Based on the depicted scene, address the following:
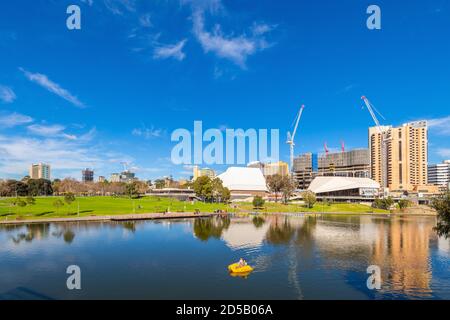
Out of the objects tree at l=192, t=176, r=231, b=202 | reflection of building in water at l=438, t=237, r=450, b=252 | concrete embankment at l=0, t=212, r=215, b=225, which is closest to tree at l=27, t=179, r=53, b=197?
tree at l=192, t=176, r=231, b=202

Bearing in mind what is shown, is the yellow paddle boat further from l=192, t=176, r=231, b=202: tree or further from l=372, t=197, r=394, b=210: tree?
l=372, t=197, r=394, b=210: tree

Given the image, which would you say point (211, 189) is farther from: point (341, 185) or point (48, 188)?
point (48, 188)

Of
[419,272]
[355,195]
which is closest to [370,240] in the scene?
[419,272]

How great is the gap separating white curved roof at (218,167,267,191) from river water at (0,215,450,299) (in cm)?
12198

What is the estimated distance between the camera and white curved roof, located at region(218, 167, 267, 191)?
185 meters

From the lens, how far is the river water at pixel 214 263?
28000 mm

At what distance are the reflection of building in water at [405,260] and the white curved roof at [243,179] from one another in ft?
408

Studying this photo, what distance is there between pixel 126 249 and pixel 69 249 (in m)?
7.02

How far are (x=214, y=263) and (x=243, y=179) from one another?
15292 cm

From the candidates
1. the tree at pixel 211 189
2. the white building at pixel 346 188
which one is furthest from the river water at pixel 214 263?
the white building at pixel 346 188

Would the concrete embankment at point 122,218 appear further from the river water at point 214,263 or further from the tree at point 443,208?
the tree at point 443,208

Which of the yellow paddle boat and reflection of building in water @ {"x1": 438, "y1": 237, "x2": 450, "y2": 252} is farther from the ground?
the yellow paddle boat
